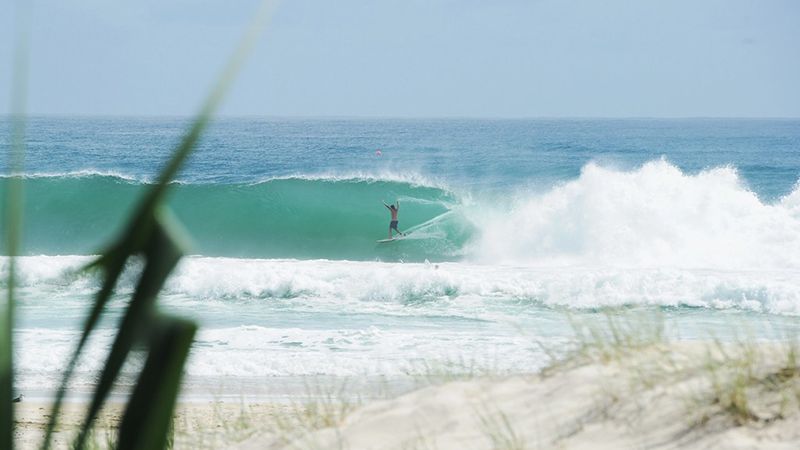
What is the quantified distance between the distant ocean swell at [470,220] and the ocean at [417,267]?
0.06m

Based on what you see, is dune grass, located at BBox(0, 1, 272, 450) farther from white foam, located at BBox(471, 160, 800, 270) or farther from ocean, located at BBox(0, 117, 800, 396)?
white foam, located at BBox(471, 160, 800, 270)

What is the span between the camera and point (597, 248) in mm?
20516

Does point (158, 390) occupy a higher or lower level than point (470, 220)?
higher

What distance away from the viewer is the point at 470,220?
25.6 meters

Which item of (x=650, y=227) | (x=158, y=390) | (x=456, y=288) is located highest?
(x=158, y=390)

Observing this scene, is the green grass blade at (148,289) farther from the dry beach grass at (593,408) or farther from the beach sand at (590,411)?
the dry beach grass at (593,408)

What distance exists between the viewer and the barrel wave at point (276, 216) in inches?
939

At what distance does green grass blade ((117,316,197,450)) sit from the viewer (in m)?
0.41

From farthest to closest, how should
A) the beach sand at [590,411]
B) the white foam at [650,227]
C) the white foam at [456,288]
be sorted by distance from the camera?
the white foam at [650,227] < the white foam at [456,288] < the beach sand at [590,411]

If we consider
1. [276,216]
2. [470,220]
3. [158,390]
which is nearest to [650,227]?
[470,220]

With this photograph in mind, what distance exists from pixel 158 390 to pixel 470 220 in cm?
2526

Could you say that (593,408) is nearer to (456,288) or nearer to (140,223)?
(140,223)

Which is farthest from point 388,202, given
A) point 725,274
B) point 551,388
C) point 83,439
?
point 83,439

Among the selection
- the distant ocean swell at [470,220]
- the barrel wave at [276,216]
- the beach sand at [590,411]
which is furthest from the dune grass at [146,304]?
the barrel wave at [276,216]
